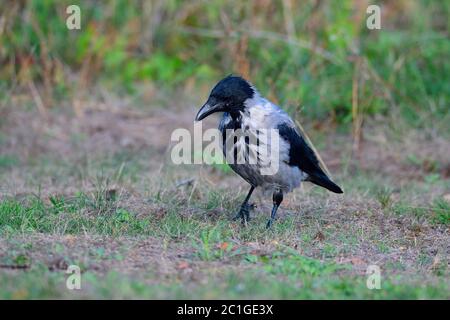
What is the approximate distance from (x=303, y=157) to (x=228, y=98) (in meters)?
0.75

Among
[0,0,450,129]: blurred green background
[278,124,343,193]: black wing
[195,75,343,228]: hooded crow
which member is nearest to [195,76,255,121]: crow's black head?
[195,75,343,228]: hooded crow

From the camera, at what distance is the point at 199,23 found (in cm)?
1044

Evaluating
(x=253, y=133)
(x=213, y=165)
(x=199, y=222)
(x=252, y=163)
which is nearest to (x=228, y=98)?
(x=253, y=133)

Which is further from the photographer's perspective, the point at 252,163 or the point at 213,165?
the point at 213,165

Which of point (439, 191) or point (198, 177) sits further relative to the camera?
point (439, 191)

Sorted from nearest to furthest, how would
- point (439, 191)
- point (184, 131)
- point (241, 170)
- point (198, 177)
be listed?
point (241, 170)
point (198, 177)
point (439, 191)
point (184, 131)

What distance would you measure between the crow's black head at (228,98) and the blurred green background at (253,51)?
1979 mm

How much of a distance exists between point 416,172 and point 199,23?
376cm

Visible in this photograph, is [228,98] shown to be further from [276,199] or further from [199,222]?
[199,222]

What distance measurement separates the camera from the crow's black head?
19.2ft

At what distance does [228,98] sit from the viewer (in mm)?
5879

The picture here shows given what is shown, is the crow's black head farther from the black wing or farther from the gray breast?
the black wing

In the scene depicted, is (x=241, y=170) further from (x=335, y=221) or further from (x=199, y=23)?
(x=199, y=23)
